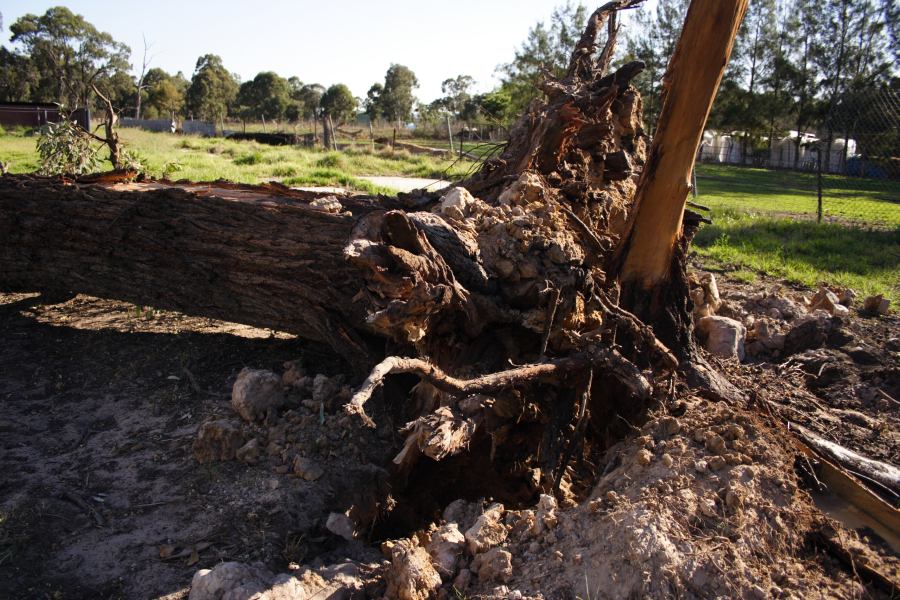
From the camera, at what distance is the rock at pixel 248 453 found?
3244mm

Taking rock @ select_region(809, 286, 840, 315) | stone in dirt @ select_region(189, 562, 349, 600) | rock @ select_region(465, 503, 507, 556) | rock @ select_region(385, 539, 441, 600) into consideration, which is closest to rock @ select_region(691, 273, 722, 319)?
rock @ select_region(809, 286, 840, 315)

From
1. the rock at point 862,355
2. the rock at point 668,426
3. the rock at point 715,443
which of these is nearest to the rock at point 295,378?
the rock at point 668,426

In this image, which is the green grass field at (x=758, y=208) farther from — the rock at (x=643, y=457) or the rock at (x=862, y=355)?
the rock at (x=643, y=457)

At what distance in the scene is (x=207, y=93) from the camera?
46.6 meters

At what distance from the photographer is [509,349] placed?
3.26m

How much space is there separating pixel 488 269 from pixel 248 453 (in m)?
1.54

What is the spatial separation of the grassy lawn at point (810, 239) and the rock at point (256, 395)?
525 cm

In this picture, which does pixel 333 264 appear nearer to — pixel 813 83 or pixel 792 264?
pixel 792 264

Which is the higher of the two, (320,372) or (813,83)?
(813,83)

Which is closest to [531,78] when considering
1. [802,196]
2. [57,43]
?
[802,196]

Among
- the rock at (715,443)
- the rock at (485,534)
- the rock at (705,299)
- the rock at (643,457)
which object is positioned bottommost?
the rock at (485,534)

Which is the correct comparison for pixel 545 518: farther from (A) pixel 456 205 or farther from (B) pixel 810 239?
(B) pixel 810 239

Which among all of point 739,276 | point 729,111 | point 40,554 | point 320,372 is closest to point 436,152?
point 729,111

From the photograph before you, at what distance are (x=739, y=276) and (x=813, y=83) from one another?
27.5 metres
